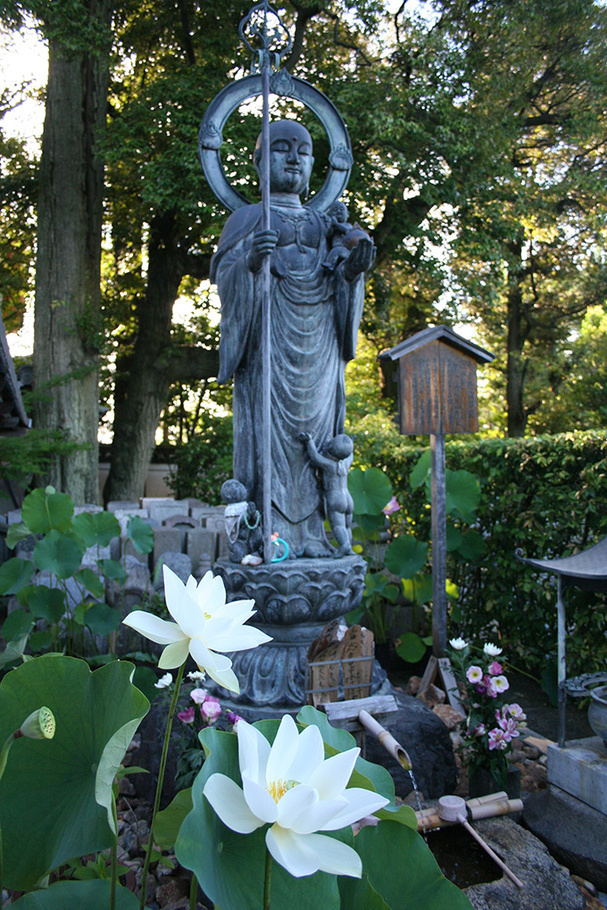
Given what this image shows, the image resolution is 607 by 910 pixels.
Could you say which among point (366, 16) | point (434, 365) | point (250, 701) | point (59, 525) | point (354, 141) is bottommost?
point (250, 701)

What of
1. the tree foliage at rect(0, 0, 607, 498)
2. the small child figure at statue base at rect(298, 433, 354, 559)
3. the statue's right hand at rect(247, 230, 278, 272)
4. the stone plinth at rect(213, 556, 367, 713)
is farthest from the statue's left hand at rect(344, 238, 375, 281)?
the tree foliage at rect(0, 0, 607, 498)

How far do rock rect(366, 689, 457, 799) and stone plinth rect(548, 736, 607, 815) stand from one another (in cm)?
45

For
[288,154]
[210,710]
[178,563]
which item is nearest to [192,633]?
[210,710]

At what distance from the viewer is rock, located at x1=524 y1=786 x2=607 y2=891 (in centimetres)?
246

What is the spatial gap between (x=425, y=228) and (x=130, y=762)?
8201 mm

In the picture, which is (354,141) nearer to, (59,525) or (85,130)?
(85,130)

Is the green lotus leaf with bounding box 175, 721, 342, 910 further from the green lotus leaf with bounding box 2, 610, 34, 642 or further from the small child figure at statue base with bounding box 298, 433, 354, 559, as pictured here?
the green lotus leaf with bounding box 2, 610, 34, 642

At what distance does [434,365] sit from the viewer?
15.2 feet

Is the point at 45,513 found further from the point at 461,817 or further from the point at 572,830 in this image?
the point at 572,830

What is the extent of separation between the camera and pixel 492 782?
2916mm


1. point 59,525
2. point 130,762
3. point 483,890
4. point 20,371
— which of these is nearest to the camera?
point 483,890

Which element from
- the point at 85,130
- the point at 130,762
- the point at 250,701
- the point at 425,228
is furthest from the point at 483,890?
the point at 85,130

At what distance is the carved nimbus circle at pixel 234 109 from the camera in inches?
149

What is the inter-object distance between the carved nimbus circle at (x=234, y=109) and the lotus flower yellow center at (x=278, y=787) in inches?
149
